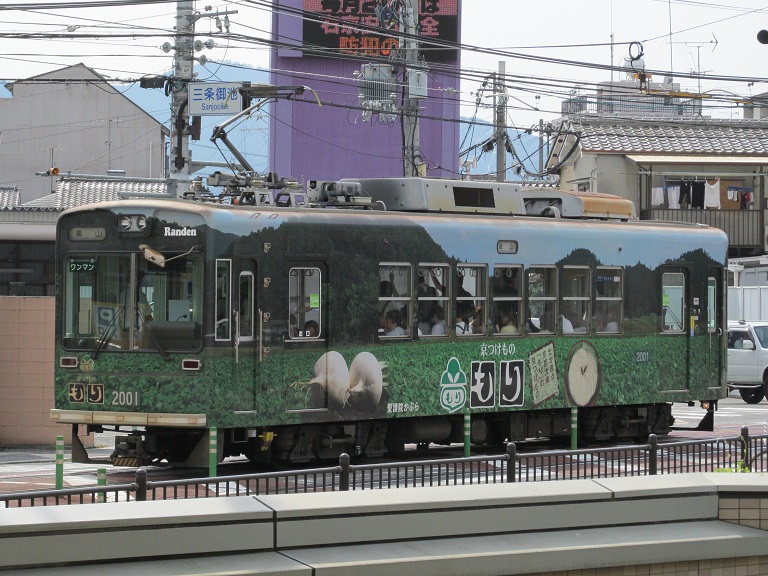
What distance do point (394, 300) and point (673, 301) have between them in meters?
5.46

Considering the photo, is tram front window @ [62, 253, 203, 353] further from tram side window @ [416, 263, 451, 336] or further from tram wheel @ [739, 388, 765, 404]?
tram wheel @ [739, 388, 765, 404]

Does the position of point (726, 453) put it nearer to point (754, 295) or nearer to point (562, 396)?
point (562, 396)

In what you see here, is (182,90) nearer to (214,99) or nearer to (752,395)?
(214,99)

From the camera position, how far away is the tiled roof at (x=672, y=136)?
46.0 meters

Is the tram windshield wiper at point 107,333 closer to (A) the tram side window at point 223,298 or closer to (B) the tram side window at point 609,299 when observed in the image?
(A) the tram side window at point 223,298

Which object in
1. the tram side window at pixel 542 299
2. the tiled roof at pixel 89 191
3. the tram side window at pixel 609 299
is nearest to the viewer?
the tram side window at pixel 542 299

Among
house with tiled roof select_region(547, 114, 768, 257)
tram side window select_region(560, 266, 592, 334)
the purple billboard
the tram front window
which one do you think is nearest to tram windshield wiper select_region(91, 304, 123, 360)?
the tram front window

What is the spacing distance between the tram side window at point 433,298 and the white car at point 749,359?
50.7 ft

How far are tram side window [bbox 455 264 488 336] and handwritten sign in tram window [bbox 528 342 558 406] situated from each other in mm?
1047

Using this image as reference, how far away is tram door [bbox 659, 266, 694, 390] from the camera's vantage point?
19.6m

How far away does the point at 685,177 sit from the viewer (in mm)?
45844

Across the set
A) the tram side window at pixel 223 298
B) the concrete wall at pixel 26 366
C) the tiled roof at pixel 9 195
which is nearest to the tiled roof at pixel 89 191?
the tiled roof at pixel 9 195

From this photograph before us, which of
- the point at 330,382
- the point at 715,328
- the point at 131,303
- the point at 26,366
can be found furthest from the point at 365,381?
the point at 715,328

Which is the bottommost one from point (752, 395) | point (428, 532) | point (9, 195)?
point (752, 395)
